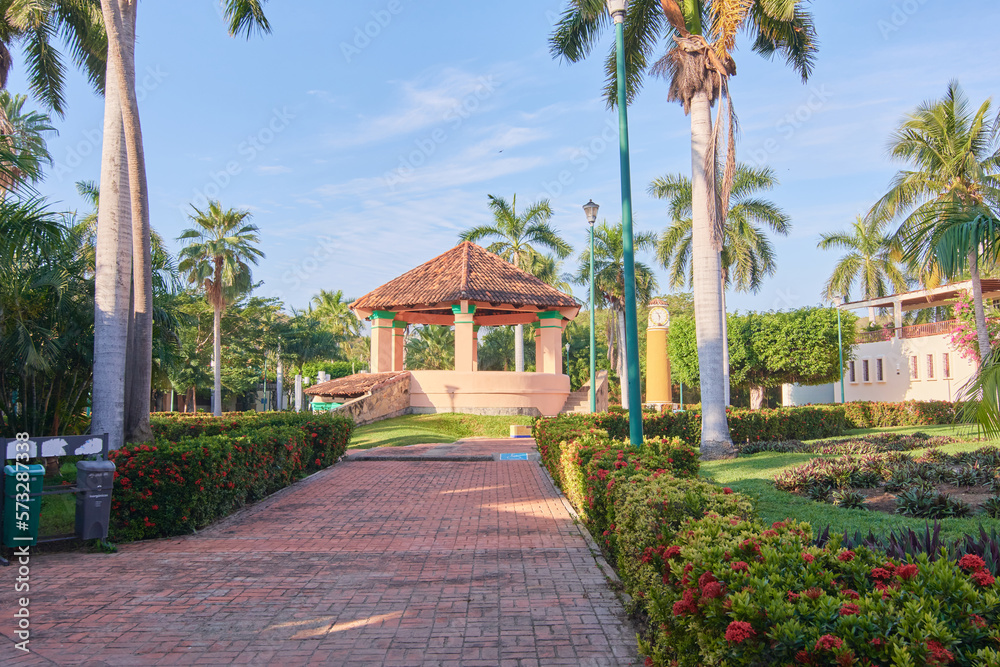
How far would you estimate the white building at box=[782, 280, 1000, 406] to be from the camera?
35.5 meters

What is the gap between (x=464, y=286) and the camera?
88.7 ft

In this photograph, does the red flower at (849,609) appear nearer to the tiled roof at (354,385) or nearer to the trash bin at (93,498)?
the trash bin at (93,498)

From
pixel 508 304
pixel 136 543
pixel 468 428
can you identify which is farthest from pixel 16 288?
pixel 508 304

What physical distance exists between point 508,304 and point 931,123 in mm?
15566

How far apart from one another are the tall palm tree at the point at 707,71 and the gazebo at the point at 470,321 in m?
11.3

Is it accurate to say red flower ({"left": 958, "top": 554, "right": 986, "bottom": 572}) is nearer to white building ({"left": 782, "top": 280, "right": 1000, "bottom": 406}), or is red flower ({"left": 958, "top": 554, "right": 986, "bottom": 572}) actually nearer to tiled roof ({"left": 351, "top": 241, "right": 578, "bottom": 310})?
tiled roof ({"left": 351, "top": 241, "right": 578, "bottom": 310})

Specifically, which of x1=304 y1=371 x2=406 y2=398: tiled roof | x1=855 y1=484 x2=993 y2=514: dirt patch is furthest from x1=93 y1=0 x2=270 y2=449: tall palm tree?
x1=304 y1=371 x2=406 y2=398: tiled roof

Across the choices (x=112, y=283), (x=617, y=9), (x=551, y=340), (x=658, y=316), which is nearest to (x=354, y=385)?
(x=551, y=340)

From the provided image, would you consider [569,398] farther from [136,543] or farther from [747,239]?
[136,543]

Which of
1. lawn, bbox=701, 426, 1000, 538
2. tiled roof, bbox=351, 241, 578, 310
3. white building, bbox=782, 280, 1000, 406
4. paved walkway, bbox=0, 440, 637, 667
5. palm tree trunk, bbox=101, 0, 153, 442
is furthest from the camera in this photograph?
white building, bbox=782, 280, 1000, 406

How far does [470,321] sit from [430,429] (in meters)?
4.92

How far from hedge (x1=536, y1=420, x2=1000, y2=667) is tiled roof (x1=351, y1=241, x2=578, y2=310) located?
873 inches

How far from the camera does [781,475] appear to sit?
1166 cm

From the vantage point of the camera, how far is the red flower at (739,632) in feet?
9.46
